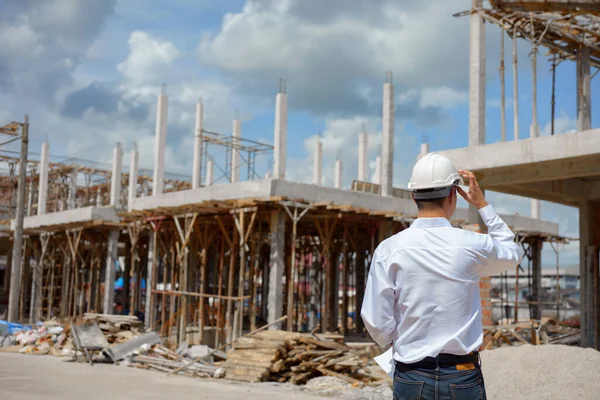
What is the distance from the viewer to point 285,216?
20.7 meters

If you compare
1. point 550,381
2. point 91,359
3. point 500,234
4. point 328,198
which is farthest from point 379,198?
point 500,234

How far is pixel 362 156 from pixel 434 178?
30.0 meters

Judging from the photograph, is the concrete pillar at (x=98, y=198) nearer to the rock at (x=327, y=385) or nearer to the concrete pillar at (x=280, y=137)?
the concrete pillar at (x=280, y=137)

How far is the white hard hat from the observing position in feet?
9.47

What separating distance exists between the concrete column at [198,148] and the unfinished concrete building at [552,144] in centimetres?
1598

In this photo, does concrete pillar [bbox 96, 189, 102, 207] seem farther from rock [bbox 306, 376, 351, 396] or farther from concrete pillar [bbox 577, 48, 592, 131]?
concrete pillar [bbox 577, 48, 592, 131]

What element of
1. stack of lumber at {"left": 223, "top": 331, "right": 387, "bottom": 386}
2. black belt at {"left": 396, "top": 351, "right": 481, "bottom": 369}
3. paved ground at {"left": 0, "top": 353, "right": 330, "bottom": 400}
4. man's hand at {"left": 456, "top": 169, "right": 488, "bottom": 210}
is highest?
man's hand at {"left": 456, "top": 169, "right": 488, "bottom": 210}

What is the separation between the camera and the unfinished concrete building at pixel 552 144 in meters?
12.1

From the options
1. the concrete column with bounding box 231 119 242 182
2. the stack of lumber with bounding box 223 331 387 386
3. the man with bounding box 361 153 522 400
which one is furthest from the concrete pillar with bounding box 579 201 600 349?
the concrete column with bounding box 231 119 242 182

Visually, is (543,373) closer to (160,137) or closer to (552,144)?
(552,144)

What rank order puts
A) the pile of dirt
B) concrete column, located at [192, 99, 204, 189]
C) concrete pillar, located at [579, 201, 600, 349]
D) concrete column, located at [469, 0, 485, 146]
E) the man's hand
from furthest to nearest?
concrete column, located at [192, 99, 204, 189] → concrete pillar, located at [579, 201, 600, 349] → concrete column, located at [469, 0, 485, 146] → the pile of dirt → the man's hand

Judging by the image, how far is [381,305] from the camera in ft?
9.41

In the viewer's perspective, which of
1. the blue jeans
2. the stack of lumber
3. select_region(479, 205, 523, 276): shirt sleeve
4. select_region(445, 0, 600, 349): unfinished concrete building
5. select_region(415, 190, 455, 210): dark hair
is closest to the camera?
the blue jeans

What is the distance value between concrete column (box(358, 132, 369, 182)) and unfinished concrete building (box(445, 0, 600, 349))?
49.8ft
